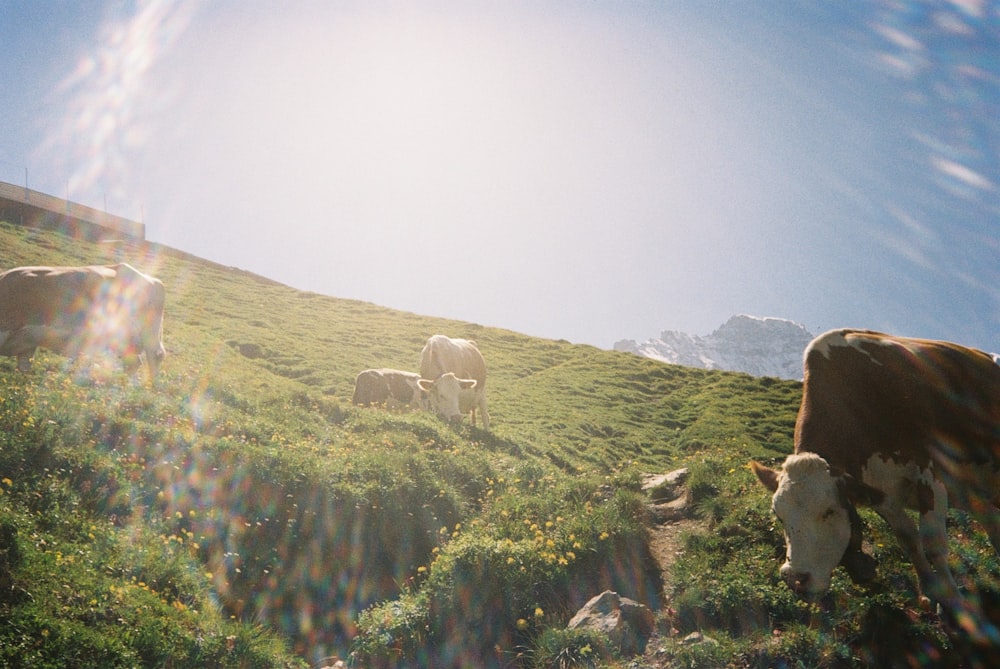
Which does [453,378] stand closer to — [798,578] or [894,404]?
[894,404]

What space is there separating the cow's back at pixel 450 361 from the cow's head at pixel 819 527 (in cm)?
1674

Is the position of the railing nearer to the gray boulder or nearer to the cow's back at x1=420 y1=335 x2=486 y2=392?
the cow's back at x1=420 y1=335 x2=486 y2=392

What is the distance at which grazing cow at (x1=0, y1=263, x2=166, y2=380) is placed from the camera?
1435cm

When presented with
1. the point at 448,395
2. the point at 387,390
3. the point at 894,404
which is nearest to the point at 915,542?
the point at 894,404

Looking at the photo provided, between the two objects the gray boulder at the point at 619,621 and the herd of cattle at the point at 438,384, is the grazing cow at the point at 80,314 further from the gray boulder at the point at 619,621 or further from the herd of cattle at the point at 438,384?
the gray boulder at the point at 619,621

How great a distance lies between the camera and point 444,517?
427 inches

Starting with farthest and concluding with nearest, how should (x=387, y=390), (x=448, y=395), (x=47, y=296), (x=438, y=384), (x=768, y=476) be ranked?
(x=387, y=390), (x=438, y=384), (x=448, y=395), (x=47, y=296), (x=768, y=476)

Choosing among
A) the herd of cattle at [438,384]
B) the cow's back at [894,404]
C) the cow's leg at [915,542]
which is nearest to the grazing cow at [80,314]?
the herd of cattle at [438,384]

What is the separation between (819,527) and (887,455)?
71.2 inches

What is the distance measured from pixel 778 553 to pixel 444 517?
574cm

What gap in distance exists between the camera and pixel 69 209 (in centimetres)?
5822

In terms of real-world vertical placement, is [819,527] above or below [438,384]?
above

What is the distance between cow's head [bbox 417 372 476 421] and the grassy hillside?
3910mm

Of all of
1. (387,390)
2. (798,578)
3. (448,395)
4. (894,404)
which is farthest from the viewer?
Result: (387,390)
